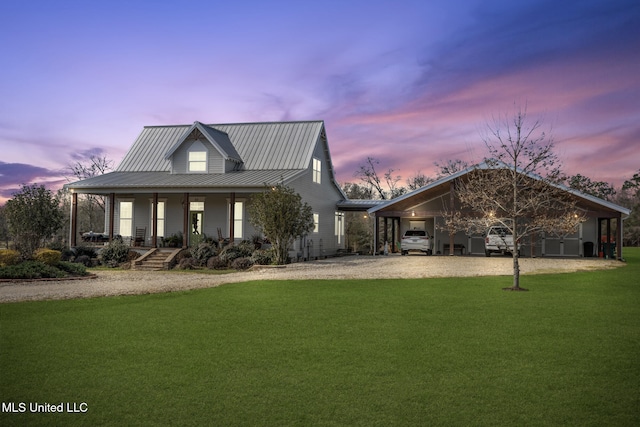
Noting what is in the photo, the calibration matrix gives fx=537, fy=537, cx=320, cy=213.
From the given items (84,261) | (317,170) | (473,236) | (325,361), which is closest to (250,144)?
(317,170)

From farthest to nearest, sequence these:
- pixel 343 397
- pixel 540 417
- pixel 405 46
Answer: pixel 405 46 → pixel 343 397 → pixel 540 417

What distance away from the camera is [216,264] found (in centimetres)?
2462

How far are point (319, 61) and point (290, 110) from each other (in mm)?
15071

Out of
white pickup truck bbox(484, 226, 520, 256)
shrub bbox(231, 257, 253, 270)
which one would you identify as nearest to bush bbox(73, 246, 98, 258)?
shrub bbox(231, 257, 253, 270)

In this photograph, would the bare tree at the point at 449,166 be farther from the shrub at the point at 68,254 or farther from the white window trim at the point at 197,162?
the shrub at the point at 68,254

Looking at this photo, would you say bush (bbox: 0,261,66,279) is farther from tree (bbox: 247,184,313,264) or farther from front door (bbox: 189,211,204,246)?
front door (bbox: 189,211,204,246)

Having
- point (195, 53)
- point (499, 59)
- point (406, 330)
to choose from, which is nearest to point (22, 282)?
point (195, 53)

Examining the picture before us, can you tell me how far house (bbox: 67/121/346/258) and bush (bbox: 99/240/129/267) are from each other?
1.61 metres

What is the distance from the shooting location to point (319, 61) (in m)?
24.2

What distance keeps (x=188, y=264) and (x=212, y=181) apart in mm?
5000

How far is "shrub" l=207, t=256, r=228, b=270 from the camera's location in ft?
80.6

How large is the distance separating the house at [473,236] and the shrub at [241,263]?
37.0ft

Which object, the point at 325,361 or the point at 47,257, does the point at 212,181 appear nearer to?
the point at 47,257

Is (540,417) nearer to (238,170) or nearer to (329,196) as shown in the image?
(238,170)
